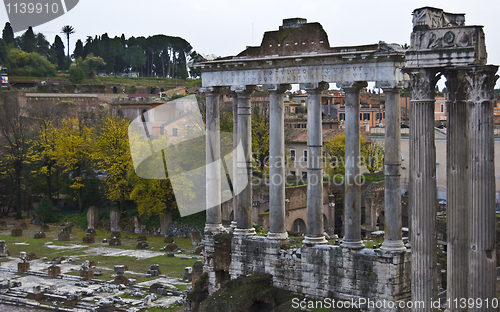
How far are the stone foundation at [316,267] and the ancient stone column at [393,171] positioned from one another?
1.32 feet

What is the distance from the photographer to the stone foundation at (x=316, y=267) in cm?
1516

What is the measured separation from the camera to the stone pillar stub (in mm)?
17766

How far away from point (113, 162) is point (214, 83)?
68.4ft

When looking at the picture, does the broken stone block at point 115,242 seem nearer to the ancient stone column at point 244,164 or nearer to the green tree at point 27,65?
the ancient stone column at point 244,164

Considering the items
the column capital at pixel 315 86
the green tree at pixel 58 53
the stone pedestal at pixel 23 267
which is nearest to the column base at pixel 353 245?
the column capital at pixel 315 86

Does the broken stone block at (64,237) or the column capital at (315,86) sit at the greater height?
the column capital at (315,86)

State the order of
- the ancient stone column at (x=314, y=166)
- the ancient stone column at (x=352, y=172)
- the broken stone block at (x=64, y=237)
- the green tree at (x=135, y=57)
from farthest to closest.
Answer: the green tree at (x=135, y=57), the broken stone block at (x=64, y=237), the ancient stone column at (x=314, y=166), the ancient stone column at (x=352, y=172)

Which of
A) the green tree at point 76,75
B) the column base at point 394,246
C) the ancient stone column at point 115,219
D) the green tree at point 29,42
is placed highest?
the green tree at point 29,42

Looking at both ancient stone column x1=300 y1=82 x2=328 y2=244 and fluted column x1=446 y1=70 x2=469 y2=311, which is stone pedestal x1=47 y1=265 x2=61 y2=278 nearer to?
ancient stone column x1=300 y1=82 x2=328 y2=244

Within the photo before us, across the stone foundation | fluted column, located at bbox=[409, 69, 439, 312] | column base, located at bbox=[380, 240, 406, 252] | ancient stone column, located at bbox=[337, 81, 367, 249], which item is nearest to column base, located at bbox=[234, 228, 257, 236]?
the stone foundation

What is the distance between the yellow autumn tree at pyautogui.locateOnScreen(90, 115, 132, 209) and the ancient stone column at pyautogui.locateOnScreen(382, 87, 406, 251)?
937 inches

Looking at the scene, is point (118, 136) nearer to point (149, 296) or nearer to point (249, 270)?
point (149, 296)

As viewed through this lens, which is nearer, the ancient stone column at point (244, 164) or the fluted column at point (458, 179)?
the fluted column at point (458, 179)

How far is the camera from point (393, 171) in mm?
15008
